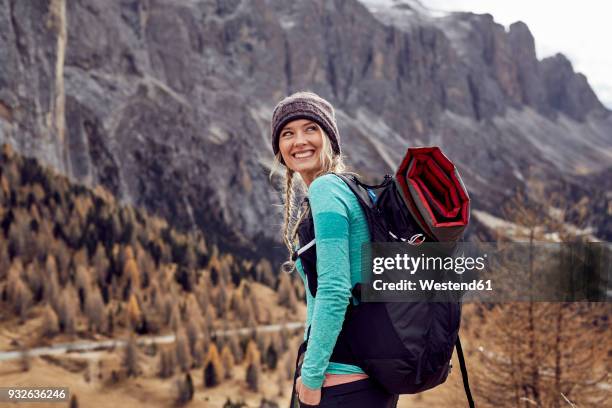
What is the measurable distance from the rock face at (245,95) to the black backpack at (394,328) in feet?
5.32

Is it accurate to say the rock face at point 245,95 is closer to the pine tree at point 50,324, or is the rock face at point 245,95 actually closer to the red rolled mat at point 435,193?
the red rolled mat at point 435,193

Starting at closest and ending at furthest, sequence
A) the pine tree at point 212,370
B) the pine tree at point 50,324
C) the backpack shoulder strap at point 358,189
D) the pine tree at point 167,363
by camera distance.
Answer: the backpack shoulder strap at point 358,189 → the pine tree at point 50,324 → the pine tree at point 167,363 → the pine tree at point 212,370

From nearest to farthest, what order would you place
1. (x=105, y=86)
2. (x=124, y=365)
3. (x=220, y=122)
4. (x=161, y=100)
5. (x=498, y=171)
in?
(x=124, y=365)
(x=105, y=86)
(x=161, y=100)
(x=220, y=122)
(x=498, y=171)

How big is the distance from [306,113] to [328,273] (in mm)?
690

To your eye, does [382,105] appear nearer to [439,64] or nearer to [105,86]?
[439,64]

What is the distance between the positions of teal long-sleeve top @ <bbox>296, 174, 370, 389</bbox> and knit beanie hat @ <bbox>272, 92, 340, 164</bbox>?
1.36ft

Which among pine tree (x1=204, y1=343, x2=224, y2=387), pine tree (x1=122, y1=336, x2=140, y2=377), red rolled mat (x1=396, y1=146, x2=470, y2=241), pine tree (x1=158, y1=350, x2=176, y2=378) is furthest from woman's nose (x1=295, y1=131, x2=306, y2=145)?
pine tree (x1=204, y1=343, x2=224, y2=387)

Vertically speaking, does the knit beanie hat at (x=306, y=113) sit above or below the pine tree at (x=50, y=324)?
above

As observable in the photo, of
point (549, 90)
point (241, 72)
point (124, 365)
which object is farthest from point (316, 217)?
point (549, 90)

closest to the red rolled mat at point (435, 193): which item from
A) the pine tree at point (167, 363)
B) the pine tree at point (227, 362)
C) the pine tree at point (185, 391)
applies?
the pine tree at point (185, 391)

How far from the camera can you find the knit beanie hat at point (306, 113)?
2154mm

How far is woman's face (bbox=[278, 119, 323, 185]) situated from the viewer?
7.02ft

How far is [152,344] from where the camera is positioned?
21.9 metres

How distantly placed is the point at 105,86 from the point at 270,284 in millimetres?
20877
